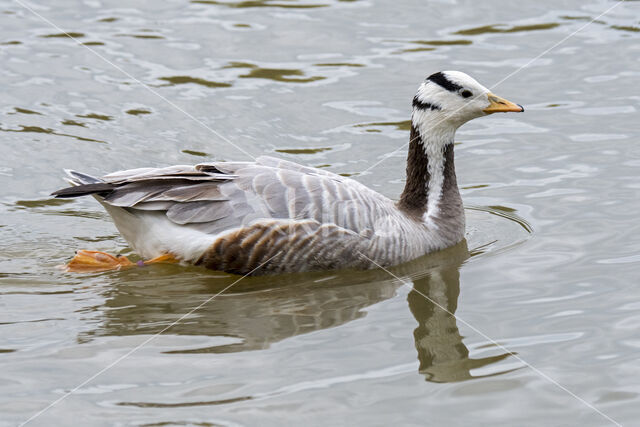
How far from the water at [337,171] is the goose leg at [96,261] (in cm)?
12

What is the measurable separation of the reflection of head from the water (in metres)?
0.03

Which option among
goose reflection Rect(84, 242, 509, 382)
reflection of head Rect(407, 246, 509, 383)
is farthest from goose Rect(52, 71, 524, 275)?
reflection of head Rect(407, 246, 509, 383)

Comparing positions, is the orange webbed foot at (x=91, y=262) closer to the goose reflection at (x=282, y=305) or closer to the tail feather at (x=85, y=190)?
the goose reflection at (x=282, y=305)

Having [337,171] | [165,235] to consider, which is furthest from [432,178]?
[165,235]

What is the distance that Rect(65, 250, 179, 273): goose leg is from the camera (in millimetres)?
9281

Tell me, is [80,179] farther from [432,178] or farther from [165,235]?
[432,178]

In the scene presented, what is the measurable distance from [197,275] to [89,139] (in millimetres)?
4414

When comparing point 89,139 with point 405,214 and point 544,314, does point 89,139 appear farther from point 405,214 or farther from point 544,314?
point 544,314

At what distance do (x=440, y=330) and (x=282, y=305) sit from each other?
1400mm

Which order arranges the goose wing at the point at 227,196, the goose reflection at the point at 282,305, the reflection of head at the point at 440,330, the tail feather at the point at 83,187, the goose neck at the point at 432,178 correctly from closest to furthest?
the reflection of head at the point at 440,330
the goose reflection at the point at 282,305
the tail feather at the point at 83,187
the goose wing at the point at 227,196
the goose neck at the point at 432,178

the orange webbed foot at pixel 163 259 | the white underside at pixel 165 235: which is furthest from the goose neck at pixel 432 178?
the orange webbed foot at pixel 163 259

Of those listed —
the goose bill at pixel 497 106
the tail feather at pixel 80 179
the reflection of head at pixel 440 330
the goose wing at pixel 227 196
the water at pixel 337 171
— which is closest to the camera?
the water at pixel 337 171

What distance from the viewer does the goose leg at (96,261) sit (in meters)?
9.28

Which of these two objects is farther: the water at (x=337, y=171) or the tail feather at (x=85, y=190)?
the tail feather at (x=85, y=190)
